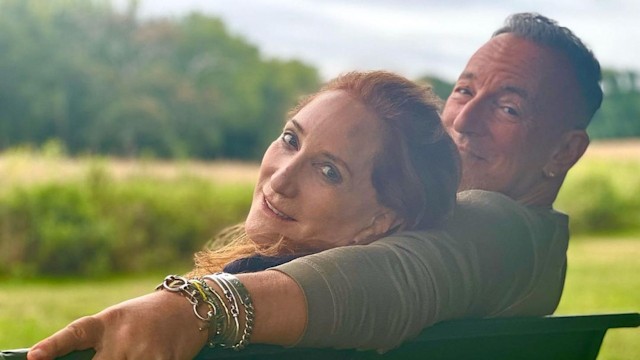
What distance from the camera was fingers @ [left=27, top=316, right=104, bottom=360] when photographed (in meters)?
1.13

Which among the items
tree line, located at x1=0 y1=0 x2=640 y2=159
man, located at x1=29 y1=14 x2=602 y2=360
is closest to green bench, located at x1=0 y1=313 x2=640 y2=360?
man, located at x1=29 y1=14 x2=602 y2=360

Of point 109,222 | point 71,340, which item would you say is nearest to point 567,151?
point 71,340

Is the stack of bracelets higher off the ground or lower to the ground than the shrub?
higher

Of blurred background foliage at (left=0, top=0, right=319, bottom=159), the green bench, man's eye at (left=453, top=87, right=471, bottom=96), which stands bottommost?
blurred background foliage at (left=0, top=0, right=319, bottom=159)

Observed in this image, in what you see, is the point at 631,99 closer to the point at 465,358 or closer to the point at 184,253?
Result: the point at 184,253

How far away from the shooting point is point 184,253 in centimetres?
527

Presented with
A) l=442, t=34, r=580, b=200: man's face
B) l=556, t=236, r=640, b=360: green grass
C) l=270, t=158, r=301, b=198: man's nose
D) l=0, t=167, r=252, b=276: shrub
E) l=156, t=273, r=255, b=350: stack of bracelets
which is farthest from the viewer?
l=556, t=236, r=640, b=360: green grass

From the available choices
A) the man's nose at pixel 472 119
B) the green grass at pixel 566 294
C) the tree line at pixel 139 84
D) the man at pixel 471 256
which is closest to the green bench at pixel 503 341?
the man at pixel 471 256

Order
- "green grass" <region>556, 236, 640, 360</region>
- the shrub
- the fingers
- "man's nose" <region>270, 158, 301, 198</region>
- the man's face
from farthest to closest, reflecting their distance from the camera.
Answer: "green grass" <region>556, 236, 640, 360</region> → the shrub → the man's face → "man's nose" <region>270, 158, 301, 198</region> → the fingers

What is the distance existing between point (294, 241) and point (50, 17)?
365cm

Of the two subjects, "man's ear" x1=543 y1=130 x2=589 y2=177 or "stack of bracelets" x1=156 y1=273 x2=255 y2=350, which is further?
"man's ear" x1=543 y1=130 x2=589 y2=177

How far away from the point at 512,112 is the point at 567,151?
114 mm

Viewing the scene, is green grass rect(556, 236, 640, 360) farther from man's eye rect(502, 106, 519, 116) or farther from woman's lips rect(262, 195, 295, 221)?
woman's lips rect(262, 195, 295, 221)

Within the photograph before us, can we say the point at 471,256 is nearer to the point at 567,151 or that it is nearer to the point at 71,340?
the point at 567,151
